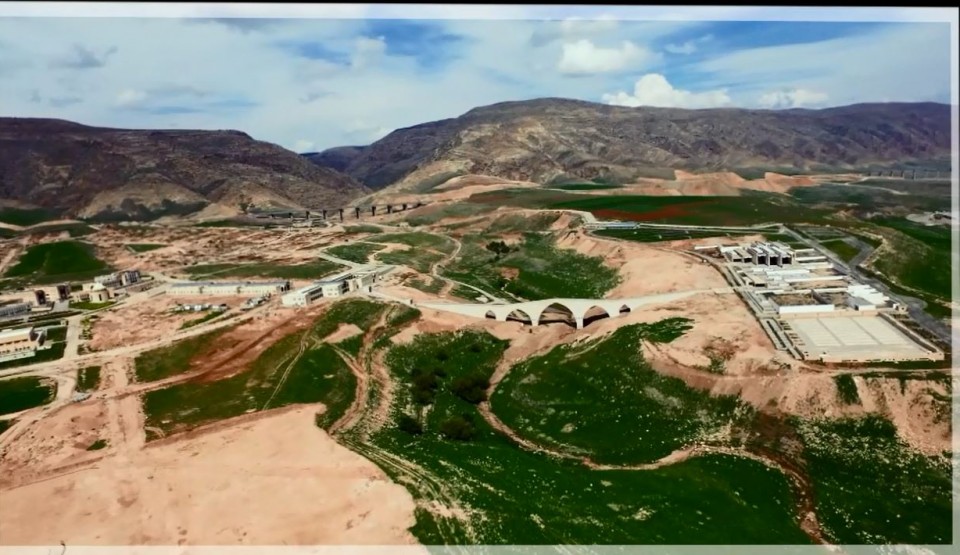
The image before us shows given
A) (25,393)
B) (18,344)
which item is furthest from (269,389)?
(18,344)

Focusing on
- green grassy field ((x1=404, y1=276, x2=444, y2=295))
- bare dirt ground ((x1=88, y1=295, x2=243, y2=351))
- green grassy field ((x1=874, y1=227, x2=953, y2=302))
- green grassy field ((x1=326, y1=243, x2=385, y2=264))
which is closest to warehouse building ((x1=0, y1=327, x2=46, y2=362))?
bare dirt ground ((x1=88, y1=295, x2=243, y2=351))

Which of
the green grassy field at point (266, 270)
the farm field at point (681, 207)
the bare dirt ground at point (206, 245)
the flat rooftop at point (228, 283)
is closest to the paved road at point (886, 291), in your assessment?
the farm field at point (681, 207)

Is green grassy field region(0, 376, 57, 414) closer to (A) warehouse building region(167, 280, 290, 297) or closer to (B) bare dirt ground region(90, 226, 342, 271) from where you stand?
(A) warehouse building region(167, 280, 290, 297)

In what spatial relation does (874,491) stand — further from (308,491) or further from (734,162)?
(734,162)

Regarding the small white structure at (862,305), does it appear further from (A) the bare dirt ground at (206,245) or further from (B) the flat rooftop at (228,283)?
(A) the bare dirt ground at (206,245)

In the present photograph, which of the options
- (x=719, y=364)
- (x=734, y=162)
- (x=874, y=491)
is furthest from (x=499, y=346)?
(x=734, y=162)

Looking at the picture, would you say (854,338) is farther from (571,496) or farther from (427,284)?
(427,284)
